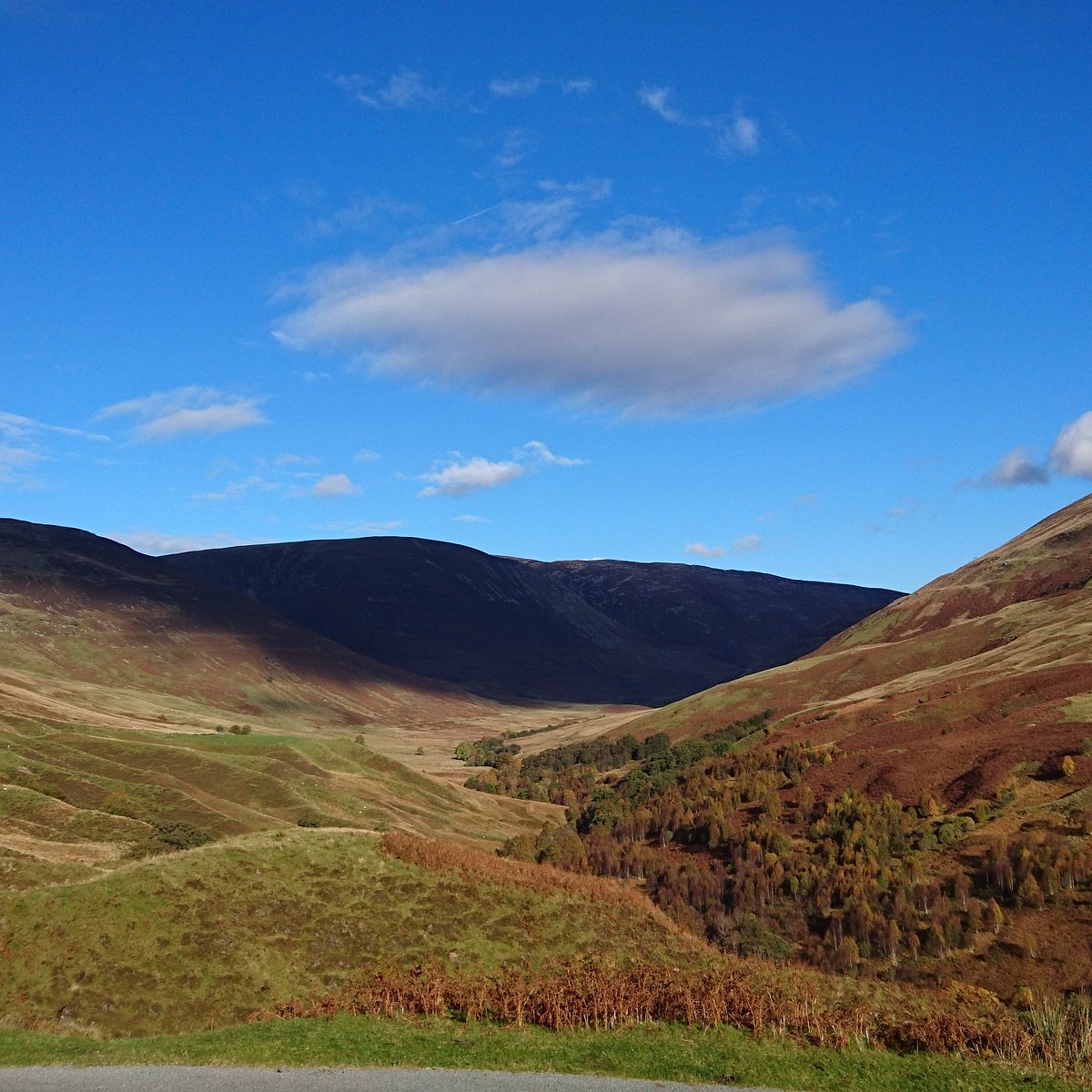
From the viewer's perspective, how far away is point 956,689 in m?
97.8

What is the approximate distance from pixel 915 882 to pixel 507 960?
1218 inches

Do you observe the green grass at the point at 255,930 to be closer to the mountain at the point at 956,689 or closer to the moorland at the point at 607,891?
the moorland at the point at 607,891

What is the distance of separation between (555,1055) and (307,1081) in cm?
605

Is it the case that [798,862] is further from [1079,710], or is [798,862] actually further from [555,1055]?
[555,1055]

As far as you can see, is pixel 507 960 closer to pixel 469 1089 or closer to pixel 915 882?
pixel 469 1089

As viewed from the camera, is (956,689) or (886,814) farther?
(956,689)

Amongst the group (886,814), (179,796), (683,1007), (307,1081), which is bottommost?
(179,796)

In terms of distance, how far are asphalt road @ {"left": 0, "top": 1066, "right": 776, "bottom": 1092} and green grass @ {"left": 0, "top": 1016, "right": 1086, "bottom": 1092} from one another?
54cm

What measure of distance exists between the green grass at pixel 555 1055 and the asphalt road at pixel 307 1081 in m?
0.54

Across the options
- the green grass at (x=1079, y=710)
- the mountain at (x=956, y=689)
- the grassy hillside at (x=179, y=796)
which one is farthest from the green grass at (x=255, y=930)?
the green grass at (x=1079, y=710)

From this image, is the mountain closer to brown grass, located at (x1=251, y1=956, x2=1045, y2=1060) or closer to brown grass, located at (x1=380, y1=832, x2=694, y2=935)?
brown grass, located at (x1=380, y1=832, x2=694, y2=935)

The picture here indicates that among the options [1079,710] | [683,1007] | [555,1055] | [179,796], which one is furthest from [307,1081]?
[1079,710]

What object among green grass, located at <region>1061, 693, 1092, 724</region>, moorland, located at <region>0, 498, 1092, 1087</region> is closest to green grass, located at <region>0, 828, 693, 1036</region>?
moorland, located at <region>0, 498, 1092, 1087</region>

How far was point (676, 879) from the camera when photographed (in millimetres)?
66250
